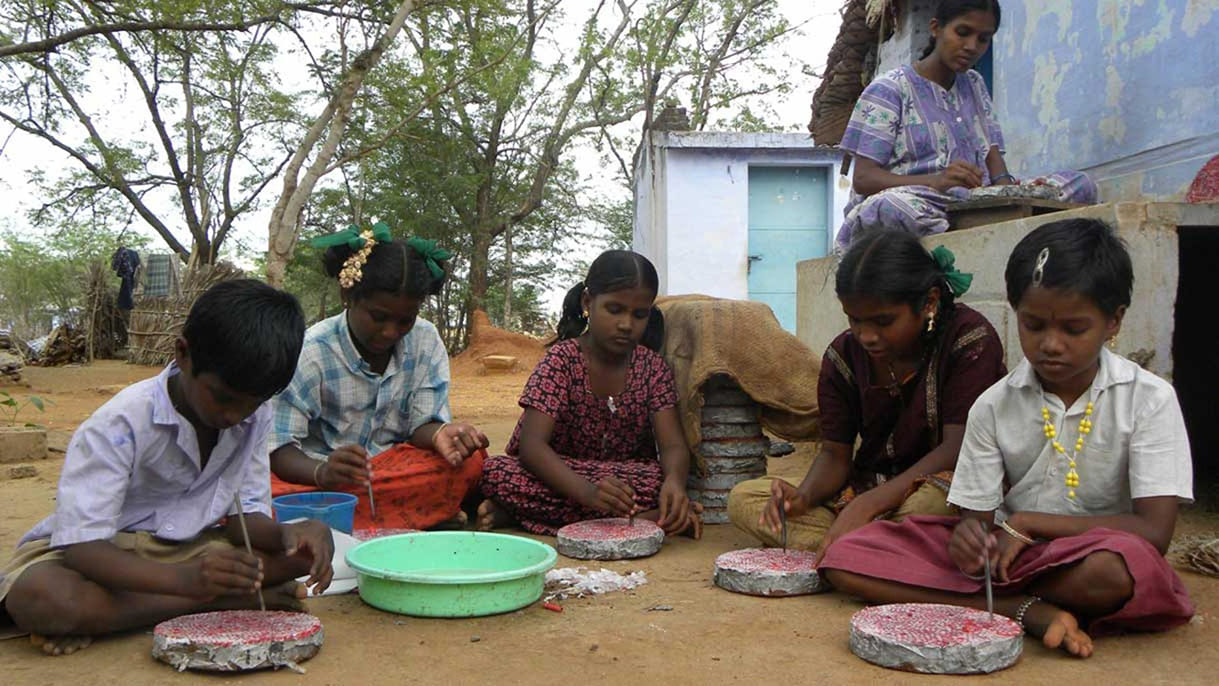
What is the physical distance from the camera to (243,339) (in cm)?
198

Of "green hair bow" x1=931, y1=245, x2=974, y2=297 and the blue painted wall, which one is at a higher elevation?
the blue painted wall

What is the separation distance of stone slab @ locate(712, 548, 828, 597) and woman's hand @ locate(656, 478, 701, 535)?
1.82 feet

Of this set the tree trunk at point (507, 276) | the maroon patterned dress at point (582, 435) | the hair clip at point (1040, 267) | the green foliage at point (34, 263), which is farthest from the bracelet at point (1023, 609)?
the green foliage at point (34, 263)

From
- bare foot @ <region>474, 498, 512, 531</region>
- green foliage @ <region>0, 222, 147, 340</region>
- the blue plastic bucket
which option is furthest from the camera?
green foliage @ <region>0, 222, 147, 340</region>

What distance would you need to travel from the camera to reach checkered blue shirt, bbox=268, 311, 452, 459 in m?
3.30

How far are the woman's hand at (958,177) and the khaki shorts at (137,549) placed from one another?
2911 millimetres

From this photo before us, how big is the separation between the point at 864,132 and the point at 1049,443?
2.02 m

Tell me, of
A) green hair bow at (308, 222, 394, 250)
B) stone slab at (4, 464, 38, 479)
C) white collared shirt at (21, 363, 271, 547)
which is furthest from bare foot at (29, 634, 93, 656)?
stone slab at (4, 464, 38, 479)

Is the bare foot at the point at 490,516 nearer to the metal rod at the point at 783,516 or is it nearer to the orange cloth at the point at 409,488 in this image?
the orange cloth at the point at 409,488

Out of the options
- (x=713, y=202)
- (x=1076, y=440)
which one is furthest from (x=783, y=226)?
(x=1076, y=440)

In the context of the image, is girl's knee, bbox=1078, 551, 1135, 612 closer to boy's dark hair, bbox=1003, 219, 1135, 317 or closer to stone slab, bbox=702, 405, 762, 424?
boy's dark hair, bbox=1003, 219, 1135, 317

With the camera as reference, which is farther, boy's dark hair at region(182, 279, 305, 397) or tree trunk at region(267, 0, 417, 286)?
tree trunk at region(267, 0, 417, 286)

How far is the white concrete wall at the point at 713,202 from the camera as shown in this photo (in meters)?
12.5

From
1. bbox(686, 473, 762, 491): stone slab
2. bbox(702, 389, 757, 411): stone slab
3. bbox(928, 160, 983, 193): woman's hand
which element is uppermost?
bbox(928, 160, 983, 193): woman's hand
